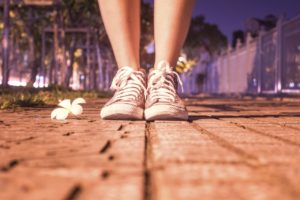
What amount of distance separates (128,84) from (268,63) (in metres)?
13.9

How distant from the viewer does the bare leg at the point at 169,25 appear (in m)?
3.04

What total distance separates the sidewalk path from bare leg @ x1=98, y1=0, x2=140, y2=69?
3.46 ft

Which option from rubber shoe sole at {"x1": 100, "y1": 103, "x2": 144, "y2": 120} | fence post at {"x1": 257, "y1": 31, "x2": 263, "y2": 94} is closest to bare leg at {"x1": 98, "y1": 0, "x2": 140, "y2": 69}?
rubber shoe sole at {"x1": 100, "y1": 103, "x2": 144, "y2": 120}

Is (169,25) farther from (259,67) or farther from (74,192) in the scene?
(259,67)

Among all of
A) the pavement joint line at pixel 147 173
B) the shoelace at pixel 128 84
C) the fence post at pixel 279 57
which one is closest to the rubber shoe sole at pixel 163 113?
the shoelace at pixel 128 84

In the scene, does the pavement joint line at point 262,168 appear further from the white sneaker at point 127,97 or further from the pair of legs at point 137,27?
the pair of legs at point 137,27

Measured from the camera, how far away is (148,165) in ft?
4.35

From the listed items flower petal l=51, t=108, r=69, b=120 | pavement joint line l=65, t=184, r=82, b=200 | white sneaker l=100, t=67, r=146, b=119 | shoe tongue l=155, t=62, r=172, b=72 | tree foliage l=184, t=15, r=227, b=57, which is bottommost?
pavement joint line l=65, t=184, r=82, b=200

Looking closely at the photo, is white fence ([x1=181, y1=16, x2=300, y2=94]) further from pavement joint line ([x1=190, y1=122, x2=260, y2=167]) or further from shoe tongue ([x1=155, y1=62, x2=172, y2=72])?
pavement joint line ([x1=190, y1=122, x2=260, y2=167])

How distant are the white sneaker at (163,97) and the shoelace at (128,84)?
0.07m

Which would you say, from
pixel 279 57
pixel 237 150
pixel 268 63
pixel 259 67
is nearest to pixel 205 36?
pixel 259 67

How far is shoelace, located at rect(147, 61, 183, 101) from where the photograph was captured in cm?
291

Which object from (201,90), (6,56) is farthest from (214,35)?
(6,56)

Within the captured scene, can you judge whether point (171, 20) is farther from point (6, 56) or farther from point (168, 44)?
point (6, 56)
